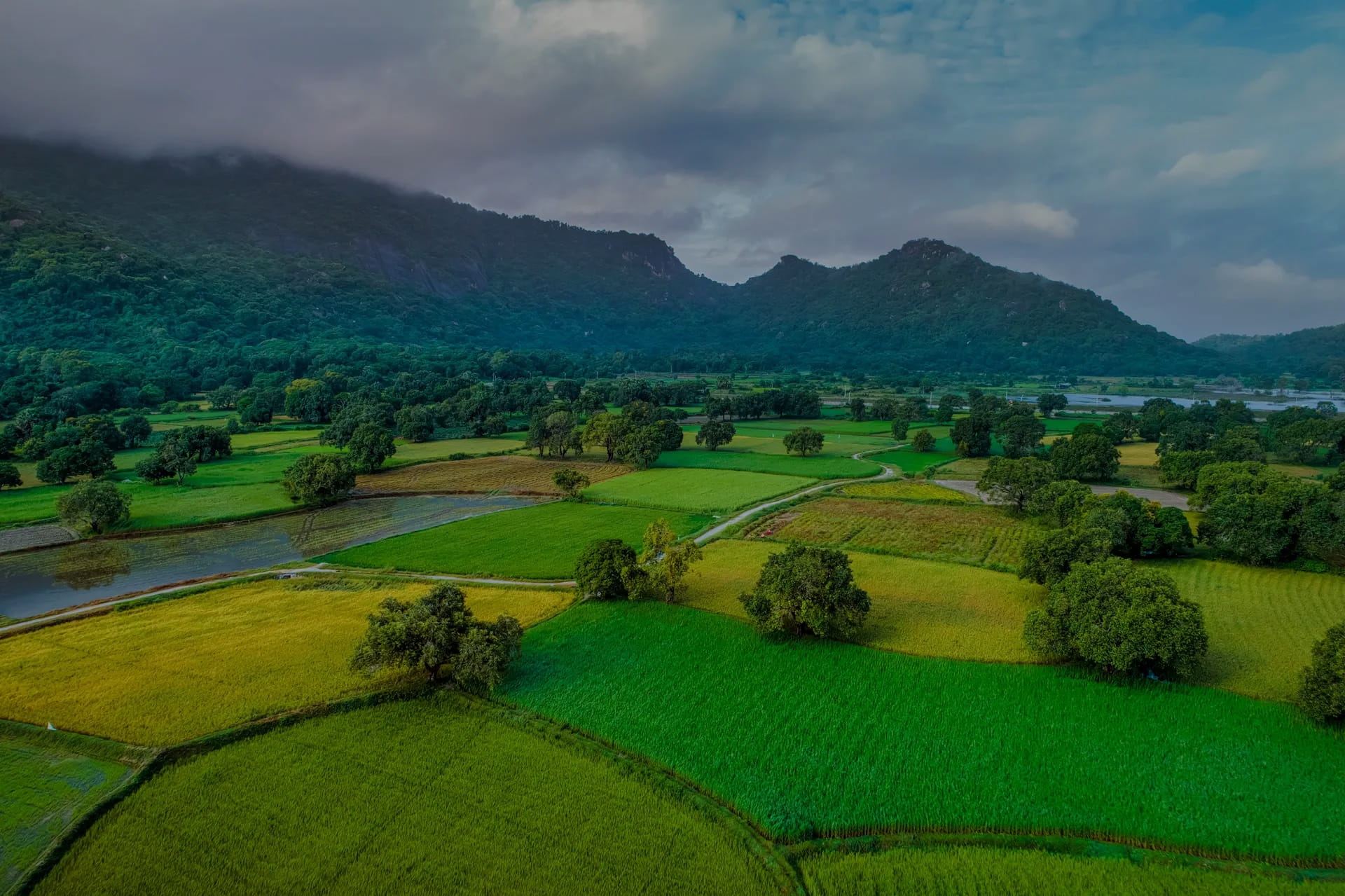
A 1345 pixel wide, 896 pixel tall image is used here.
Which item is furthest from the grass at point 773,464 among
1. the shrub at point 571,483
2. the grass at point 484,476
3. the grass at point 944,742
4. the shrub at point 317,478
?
the grass at point 944,742

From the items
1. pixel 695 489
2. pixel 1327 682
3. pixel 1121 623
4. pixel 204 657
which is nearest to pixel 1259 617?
pixel 1327 682

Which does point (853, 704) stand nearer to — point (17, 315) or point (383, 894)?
point (383, 894)

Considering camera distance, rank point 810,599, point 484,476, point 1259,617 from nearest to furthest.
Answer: point 810,599, point 1259,617, point 484,476

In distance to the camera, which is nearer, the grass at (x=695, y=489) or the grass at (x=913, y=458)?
the grass at (x=695, y=489)

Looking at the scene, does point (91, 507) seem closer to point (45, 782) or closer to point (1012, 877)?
point (45, 782)

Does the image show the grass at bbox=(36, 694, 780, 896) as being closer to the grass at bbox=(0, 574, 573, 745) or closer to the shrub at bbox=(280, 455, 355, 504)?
the grass at bbox=(0, 574, 573, 745)

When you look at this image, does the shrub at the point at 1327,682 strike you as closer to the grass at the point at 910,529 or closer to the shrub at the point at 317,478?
the grass at the point at 910,529

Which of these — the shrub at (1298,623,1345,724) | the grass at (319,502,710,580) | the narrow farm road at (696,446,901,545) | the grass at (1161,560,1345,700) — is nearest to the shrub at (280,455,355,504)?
the grass at (319,502,710,580)
